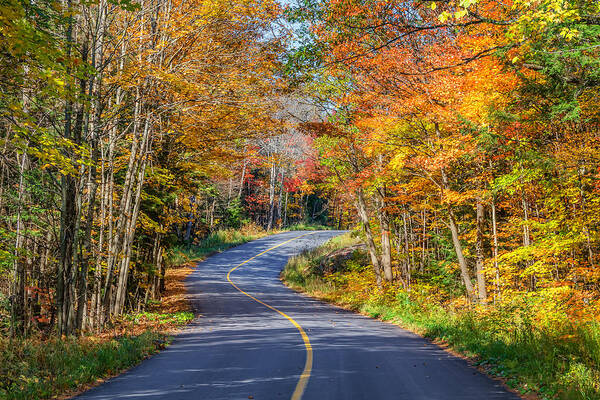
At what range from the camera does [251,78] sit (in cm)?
1465

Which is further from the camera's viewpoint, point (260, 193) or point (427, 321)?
point (260, 193)

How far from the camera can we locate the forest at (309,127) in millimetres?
9898

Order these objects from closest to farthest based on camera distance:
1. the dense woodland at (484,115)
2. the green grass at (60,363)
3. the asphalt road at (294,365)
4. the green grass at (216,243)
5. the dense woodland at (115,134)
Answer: the asphalt road at (294,365) → the green grass at (60,363) → the dense woodland at (484,115) → the dense woodland at (115,134) → the green grass at (216,243)

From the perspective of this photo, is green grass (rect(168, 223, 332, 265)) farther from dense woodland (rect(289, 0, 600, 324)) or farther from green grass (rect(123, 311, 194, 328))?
dense woodland (rect(289, 0, 600, 324))

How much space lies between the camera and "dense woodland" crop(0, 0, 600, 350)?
9.97 meters

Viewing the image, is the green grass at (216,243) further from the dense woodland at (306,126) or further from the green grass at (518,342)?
the green grass at (518,342)

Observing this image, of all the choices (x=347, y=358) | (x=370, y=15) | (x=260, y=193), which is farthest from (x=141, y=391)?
(x=260, y=193)

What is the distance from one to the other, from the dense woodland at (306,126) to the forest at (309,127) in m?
0.09

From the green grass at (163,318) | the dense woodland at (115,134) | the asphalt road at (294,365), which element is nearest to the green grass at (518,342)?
the asphalt road at (294,365)

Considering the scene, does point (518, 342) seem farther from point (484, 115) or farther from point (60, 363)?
point (60, 363)

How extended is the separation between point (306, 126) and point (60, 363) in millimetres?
13553

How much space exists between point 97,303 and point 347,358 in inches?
306

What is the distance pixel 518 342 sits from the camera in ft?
28.4

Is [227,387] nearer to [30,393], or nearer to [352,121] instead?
[30,393]
